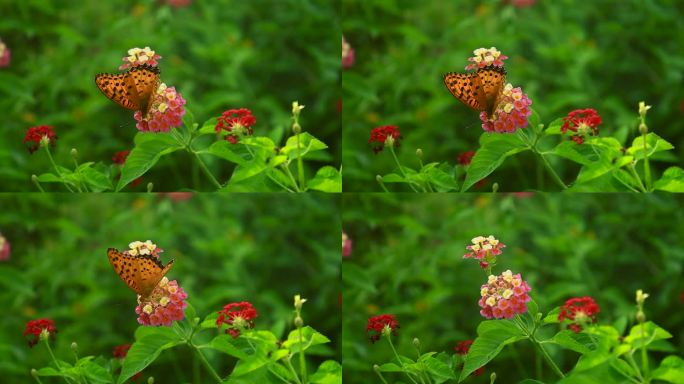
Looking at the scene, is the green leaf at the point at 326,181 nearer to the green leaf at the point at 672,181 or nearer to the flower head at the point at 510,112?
the flower head at the point at 510,112

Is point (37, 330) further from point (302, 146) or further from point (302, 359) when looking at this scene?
point (302, 146)

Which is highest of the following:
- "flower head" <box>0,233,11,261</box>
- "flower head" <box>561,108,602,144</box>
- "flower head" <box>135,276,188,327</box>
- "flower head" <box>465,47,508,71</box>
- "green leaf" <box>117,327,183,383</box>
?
"flower head" <box>465,47,508,71</box>

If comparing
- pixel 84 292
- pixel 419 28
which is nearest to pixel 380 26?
pixel 419 28

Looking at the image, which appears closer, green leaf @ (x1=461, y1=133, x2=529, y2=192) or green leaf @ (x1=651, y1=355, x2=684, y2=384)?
green leaf @ (x1=651, y1=355, x2=684, y2=384)

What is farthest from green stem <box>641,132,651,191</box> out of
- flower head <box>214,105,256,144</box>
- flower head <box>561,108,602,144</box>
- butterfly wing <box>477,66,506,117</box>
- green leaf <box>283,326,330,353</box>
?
flower head <box>214,105,256,144</box>

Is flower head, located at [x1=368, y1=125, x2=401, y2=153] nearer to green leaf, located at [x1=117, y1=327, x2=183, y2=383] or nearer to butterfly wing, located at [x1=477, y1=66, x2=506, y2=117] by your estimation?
butterfly wing, located at [x1=477, y1=66, x2=506, y2=117]
